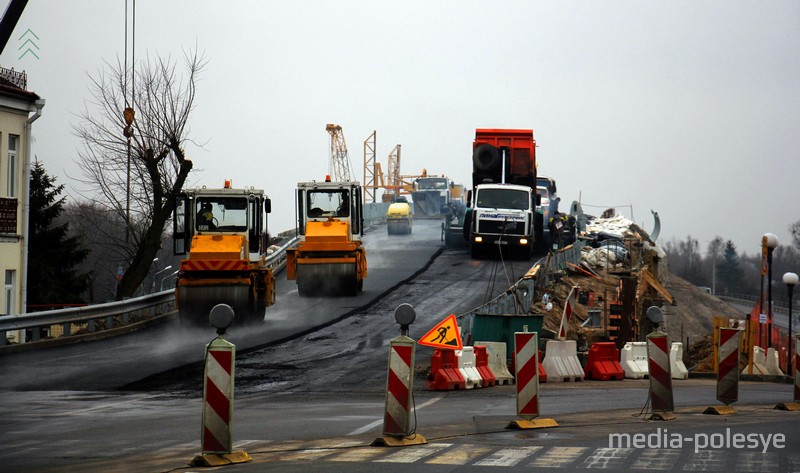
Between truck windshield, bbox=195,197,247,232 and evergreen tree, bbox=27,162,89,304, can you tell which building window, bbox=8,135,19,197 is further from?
evergreen tree, bbox=27,162,89,304

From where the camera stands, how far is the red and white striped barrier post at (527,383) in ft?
40.3

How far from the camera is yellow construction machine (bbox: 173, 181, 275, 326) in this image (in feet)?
85.0

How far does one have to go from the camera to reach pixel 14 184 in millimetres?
32750

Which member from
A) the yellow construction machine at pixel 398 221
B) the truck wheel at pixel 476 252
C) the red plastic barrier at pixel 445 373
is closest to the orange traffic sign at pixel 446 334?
the red plastic barrier at pixel 445 373

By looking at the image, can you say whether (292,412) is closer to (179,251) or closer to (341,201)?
(179,251)

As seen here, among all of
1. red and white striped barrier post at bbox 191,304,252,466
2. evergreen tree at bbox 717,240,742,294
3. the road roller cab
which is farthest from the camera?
evergreen tree at bbox 717,240,742,294

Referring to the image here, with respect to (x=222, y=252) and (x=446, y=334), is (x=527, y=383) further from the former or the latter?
(x=222, y=252)

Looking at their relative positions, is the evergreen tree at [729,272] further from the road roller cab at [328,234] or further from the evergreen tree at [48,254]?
the road roller cab at [328,234]

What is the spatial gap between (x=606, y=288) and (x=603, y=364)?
751 inches

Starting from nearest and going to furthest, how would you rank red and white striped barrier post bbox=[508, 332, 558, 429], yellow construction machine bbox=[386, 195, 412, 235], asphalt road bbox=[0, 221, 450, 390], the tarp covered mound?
red and white striped barrier post bbox=[508, 332, 558, 429] < asphalt road bbox=[0, 221, 450, 390] < the tarp covered mound < yellow construction machine bbox=[386, 195, 412, 235]

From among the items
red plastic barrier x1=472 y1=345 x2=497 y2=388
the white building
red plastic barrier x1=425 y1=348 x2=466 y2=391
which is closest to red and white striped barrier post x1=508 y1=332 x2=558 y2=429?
red plastic barrier x1=425 y1=348 x2=466 y2=391

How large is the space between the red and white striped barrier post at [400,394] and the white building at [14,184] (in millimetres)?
24030

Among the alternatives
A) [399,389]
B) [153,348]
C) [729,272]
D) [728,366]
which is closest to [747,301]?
[729,272]

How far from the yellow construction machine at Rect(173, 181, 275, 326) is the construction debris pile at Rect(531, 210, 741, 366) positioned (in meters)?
7.60
